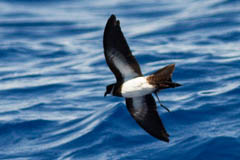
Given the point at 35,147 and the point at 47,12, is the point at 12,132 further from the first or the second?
the point at 47,12

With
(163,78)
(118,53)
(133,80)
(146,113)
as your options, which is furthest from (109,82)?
(163,78)

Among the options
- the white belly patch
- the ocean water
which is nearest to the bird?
the white belly patch

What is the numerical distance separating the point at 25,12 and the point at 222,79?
43.3ft

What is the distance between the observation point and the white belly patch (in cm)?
733

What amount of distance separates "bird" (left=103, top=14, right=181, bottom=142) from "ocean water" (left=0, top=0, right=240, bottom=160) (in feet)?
4.40

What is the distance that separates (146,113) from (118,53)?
1.21 m

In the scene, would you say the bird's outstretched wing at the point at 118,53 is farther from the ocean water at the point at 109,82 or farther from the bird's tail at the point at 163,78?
the ocean water at the point at 109,82

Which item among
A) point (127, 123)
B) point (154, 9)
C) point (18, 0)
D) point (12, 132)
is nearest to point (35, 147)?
point (12, 132)

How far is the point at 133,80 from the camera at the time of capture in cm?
761

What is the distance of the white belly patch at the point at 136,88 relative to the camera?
24.0 feet

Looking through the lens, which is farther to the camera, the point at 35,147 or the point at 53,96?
the point at 53,96

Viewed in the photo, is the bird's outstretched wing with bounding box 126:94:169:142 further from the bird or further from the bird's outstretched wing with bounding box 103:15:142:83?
the bird's outstretched wing with bounding box 103:15:142:83

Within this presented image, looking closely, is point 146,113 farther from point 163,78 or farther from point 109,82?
point 109,82

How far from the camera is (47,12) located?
76.1ft
